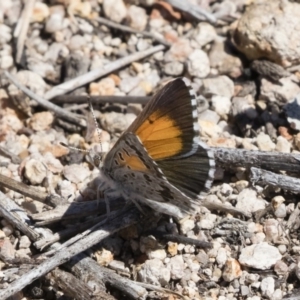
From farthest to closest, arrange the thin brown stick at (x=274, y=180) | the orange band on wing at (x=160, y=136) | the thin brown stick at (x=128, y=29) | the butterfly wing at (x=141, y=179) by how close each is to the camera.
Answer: the thin brown stick at (x=128, y=29) → the thin brown stick at (x=274, y=180) → the orange band on wing at (x=160, y=136) → the butterfly wing at (x=141, y=179)

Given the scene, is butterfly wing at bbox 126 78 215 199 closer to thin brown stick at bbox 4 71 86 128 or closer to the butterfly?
the butterfly

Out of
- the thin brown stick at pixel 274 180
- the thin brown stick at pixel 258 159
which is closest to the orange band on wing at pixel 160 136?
the thin brown stick at pixel 258 159

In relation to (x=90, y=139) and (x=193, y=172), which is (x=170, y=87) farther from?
(x=90, y=139)

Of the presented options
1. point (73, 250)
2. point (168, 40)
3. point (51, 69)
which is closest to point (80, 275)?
point (73, 250)

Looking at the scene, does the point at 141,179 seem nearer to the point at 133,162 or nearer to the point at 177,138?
the point at 133,162

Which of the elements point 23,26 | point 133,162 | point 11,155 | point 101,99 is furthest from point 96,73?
point 133,162

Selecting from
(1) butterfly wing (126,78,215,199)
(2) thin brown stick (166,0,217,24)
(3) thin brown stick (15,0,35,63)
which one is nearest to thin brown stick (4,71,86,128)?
(3) thin brown stick (15,0,35,63)

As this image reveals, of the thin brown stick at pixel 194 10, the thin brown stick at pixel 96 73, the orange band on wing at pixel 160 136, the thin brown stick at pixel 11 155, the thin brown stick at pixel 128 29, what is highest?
the thin brown stick at pixel 194 10

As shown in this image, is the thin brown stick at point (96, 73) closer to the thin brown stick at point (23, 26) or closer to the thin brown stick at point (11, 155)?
the thin brown stick at point (23, 26)

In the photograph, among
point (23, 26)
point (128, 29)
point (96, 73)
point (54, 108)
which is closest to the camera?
point (54, 108)
